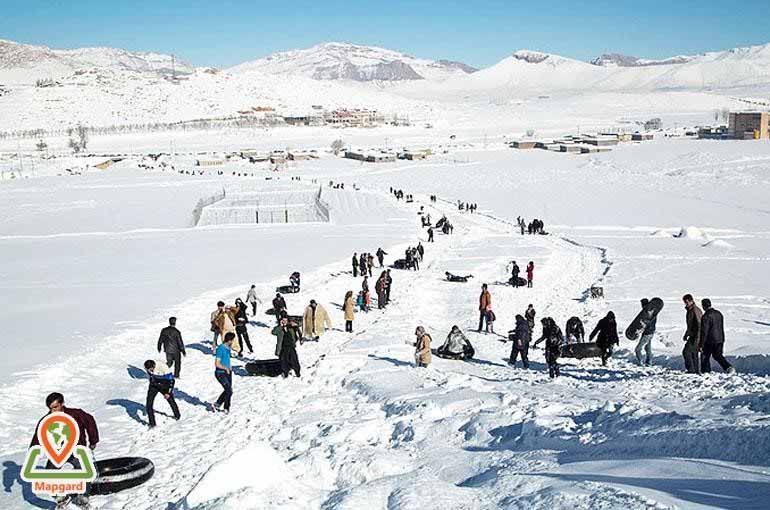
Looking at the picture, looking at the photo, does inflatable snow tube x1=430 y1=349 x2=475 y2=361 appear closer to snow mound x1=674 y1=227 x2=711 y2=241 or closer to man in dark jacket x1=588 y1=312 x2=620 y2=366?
man in dark jacket x1=588 y1=312 x2=620 y2=366

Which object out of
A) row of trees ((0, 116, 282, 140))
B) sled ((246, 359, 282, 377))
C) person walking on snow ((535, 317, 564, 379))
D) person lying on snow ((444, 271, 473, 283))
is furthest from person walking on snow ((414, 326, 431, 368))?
row of trees ((0, 116, 282, 140))

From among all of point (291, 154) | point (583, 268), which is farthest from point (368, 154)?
point (583, 268)

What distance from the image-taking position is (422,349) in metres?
9.62

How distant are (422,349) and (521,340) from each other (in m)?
1.45

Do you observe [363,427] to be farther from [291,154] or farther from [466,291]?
[291,154]

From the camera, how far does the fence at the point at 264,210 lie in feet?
109

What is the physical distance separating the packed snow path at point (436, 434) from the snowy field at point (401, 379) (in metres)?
0.02

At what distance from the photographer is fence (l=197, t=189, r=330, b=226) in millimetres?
33125

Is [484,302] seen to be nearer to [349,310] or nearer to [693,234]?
[349,310]

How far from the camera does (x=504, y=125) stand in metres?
157

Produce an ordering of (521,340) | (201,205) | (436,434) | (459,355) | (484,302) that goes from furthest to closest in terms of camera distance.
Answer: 1. (201,205)
2. (484,302)
3. (459,355)
4. (521,340)
5. (436,434)

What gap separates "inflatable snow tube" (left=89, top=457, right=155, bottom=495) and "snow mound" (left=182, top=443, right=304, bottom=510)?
822 millimetres

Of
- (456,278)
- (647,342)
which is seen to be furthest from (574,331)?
(456,278)

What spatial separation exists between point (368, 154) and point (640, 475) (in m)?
79.6
